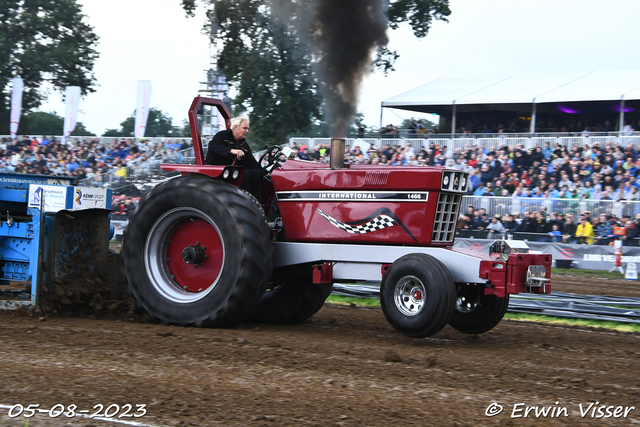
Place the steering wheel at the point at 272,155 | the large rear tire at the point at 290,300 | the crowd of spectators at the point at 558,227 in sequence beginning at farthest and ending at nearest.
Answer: the crowd of spectators at the point at 558,227, the large rear tire at the point at 290,300, the steering wheel at the point at 272,155

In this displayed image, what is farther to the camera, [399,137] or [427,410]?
[399,137]

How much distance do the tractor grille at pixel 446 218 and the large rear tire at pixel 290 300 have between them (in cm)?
136

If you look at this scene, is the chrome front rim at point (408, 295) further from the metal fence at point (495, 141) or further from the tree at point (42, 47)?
the tree at point (42, 47)

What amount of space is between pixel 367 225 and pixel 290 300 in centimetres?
132

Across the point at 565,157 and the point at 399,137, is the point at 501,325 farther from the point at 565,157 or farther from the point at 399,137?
the point at 399,137

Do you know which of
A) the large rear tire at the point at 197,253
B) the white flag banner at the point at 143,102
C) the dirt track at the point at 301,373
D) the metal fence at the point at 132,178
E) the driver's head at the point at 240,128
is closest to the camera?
the dirt track at the point at 301,373

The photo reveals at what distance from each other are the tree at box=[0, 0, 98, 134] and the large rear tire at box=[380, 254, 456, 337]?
40684mm

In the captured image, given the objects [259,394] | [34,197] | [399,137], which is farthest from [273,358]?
[399,137]

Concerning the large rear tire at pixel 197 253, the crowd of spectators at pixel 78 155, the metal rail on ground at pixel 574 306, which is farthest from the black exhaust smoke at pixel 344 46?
the crowd of spectators at pixel 78 155

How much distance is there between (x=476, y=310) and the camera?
6008 mm

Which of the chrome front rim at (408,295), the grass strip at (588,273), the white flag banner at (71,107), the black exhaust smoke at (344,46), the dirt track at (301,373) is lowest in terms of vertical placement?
the grass strip at (588,273)

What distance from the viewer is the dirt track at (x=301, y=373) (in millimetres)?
3518

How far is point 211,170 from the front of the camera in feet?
20.2

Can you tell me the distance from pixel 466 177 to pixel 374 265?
114 cm
